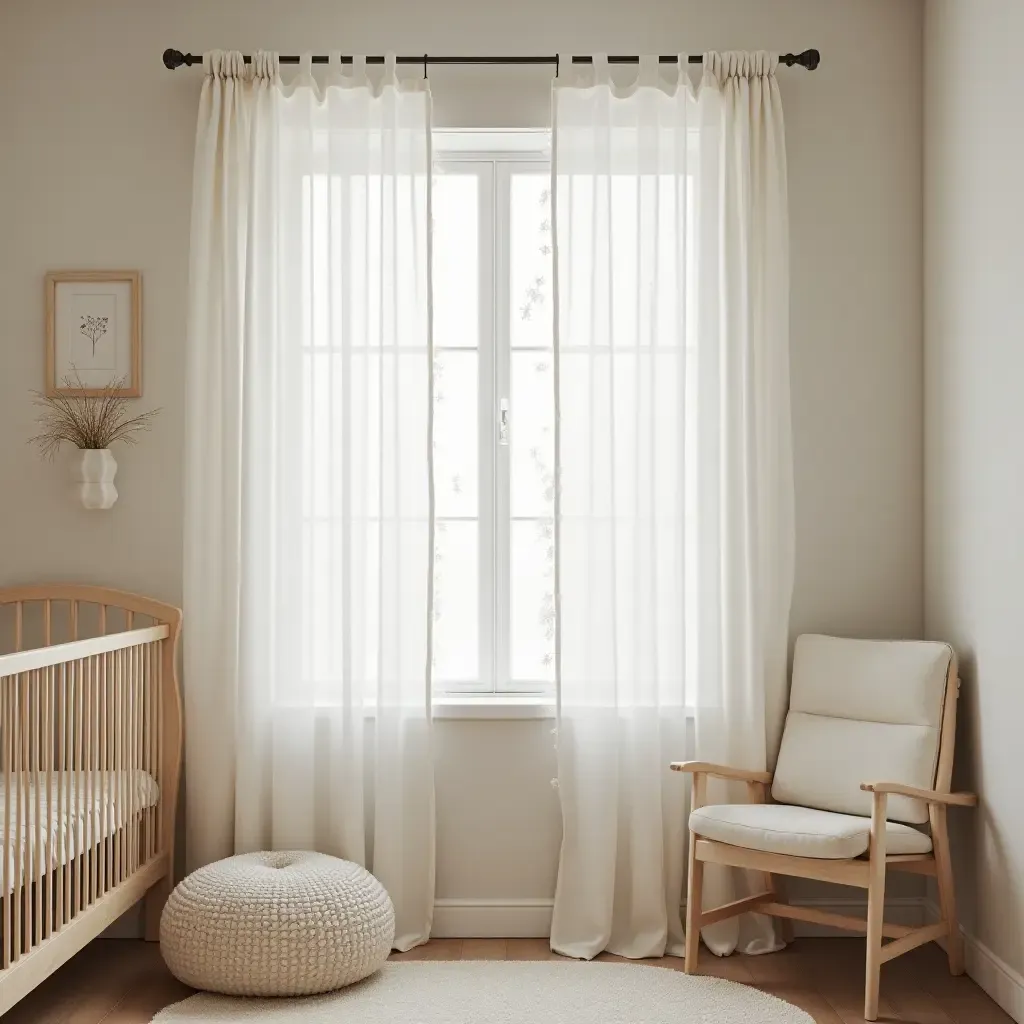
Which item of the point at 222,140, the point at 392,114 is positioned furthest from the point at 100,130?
the point at 392,114

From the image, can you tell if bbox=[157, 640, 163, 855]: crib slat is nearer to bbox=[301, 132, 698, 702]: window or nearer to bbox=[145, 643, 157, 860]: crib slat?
bbox=[145, 643, 157, 860]: crib slat

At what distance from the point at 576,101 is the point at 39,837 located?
2335 mm

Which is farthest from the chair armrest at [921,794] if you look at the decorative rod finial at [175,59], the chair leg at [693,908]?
the decorative rod finial at [175,59]

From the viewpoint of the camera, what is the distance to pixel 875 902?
8.38ft

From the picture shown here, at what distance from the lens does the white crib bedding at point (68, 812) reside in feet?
7.27

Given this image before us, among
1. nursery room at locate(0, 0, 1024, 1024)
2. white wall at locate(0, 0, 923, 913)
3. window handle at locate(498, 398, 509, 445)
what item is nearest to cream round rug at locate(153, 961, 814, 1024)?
nursery room at locate(0, 0, 1024, 1024)

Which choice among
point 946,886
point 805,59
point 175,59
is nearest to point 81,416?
point 175,59

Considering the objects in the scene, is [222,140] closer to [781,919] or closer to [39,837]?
[39,837]

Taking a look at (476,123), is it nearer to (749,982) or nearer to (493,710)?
(493,710)

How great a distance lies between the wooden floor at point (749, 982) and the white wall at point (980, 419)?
0.17m

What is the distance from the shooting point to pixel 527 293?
3336mm

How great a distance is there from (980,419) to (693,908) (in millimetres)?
1451

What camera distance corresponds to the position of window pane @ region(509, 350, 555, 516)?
3.32 m

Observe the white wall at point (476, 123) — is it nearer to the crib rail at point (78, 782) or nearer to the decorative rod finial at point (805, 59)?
the decorative rod finial at point (805, 59)
